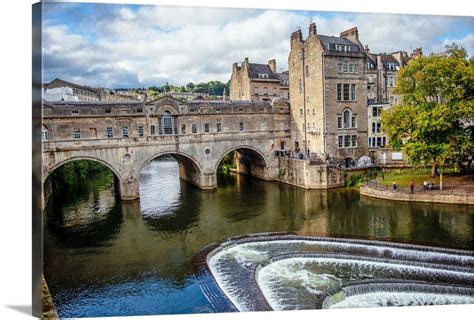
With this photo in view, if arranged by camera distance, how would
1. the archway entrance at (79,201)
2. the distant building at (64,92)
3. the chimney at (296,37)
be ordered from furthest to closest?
the chimney at (296,37) < the distant building at (64,92) < the archway entrance at (79,201)

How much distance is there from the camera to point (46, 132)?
23.0 metres

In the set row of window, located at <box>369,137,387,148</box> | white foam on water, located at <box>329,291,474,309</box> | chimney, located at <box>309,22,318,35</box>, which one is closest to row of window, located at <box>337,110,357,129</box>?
row of window, located at <box>369,137,387,148</box>

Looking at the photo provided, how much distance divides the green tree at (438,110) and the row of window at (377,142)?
23.9ft

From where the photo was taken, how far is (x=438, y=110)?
22156 mm

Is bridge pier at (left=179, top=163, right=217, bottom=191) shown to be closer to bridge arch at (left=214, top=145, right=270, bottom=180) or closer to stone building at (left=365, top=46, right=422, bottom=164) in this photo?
bridge arch at (left=214, top=145, right=270, bottom=180)

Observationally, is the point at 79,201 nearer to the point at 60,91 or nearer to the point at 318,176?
the point at 60,91

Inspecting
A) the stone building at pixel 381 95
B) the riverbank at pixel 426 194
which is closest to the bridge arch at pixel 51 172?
the riverbank at pixel 426 194

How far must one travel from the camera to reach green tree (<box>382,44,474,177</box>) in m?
21.9

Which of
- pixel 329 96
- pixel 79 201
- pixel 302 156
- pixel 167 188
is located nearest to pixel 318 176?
pixel 302 156

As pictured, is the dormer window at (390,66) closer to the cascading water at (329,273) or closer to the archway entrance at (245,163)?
the archway entrance at (245,163)

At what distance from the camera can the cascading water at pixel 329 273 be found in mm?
12172

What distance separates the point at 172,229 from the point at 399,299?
423 inches

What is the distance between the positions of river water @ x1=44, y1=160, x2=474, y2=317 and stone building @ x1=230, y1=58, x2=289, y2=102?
13.3 m

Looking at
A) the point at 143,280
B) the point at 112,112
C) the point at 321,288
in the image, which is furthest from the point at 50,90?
the point at 321,288
